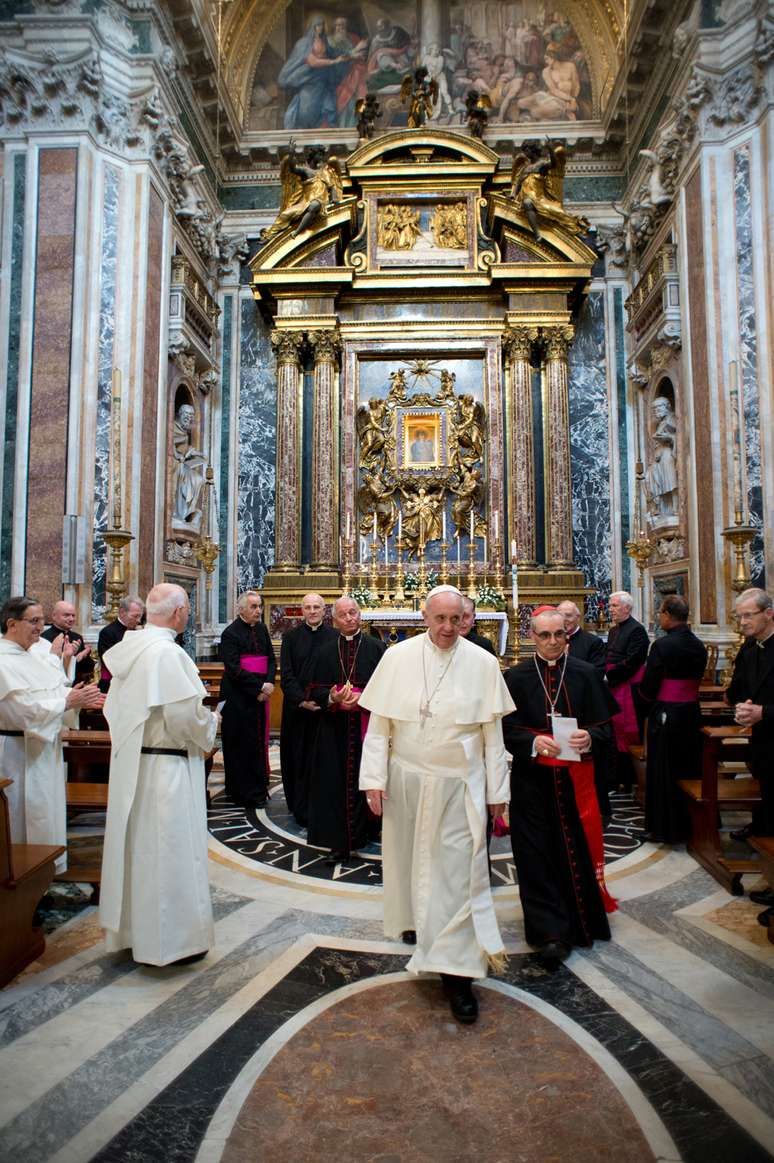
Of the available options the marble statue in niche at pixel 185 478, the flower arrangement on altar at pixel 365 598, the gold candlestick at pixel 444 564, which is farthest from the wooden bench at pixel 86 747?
the gold candlestick at pixel 444 564

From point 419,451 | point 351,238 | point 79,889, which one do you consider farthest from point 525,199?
point 79,889

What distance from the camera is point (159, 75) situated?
10.3 m

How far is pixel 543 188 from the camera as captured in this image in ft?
41.2

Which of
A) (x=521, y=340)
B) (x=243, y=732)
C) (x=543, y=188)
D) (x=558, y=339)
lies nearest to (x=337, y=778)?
(x=243, y=732)

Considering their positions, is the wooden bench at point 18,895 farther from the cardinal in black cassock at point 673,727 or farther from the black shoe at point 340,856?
the cardinal in black cassock at point 673,727

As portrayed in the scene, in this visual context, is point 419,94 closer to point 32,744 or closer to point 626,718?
point 626,718

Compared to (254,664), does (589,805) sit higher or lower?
lower

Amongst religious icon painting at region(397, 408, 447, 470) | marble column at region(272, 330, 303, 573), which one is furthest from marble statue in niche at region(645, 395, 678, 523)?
marble column at region(272, 330, 303, 573)

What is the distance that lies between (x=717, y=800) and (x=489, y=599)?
6.73 m

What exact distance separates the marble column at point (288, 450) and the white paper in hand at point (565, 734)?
906cm

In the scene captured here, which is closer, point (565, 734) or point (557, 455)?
point (565, 734)

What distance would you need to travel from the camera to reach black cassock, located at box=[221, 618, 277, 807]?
6668 mm

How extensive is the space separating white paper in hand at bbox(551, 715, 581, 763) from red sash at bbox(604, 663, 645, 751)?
10.7ft

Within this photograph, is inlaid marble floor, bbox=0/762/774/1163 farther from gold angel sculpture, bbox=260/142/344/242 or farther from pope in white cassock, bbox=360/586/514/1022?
gold angel sculpture, bbox=260/142/344/242
